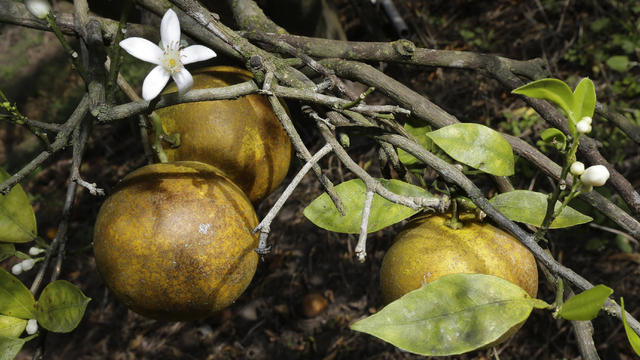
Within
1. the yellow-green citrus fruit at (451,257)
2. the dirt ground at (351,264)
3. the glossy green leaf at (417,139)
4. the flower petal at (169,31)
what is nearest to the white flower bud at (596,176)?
the yellow-green citrus fruit at (451,257)

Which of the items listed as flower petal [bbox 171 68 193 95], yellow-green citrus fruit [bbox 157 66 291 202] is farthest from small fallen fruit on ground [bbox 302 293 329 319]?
flower petal [bbox 171 68 193 95]

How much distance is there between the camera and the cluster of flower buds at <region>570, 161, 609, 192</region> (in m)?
0.81

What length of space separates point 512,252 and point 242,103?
2.73ft

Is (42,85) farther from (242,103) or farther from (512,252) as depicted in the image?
(512,252)

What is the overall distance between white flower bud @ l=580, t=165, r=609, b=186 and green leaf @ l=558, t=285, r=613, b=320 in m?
0.18

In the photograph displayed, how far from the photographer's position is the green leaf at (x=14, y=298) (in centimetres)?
125

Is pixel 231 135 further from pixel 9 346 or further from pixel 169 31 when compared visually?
pixel 9 346

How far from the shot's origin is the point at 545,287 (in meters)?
2.38

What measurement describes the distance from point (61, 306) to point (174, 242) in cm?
39

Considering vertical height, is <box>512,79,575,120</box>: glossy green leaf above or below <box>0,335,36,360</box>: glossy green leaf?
above

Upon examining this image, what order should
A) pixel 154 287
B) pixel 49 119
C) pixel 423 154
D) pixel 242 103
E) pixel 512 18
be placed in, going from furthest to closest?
1. pixel 49 119
2. pixel 512 18
3. pixel 242 103
4. pixel 154 287
5. pixel 423 154

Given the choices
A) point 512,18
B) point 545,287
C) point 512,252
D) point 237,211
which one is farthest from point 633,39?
point 237,211

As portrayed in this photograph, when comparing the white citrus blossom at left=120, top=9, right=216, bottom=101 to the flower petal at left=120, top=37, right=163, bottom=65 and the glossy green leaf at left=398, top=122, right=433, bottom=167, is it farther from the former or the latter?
the glossy green leaf at left=398, top=122, right=433, bottom=167

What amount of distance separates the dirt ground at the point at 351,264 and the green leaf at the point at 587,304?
162 cm
